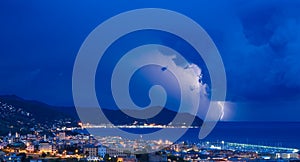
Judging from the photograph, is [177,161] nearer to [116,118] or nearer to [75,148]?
[75,148]

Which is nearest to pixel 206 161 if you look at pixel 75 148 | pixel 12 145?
pixel 75 148

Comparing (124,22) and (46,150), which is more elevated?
(124,22)

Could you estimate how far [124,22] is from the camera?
4.28 m

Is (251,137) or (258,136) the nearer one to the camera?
(251,137)

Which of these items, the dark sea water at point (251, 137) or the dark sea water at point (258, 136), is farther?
the dark sea water at point (258, 136)

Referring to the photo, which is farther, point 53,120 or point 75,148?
point 53,120

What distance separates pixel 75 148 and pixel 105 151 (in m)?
1.75

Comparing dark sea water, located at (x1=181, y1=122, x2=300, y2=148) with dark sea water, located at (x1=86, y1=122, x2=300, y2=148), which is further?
dark sea water, located at (x1=181, y1=122, x2=300, y2=148)

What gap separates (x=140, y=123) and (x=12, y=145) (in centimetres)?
1333

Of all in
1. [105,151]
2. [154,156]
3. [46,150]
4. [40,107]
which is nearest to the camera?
[154,156]

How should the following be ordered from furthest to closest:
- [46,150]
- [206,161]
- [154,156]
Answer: [46,150]
[206,161]
[154,156]

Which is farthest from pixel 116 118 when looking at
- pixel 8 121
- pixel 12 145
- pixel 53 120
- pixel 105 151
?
pixel 105 151

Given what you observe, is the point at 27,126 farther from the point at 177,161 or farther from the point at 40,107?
the point at 177,161

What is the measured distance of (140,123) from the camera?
26.5m
